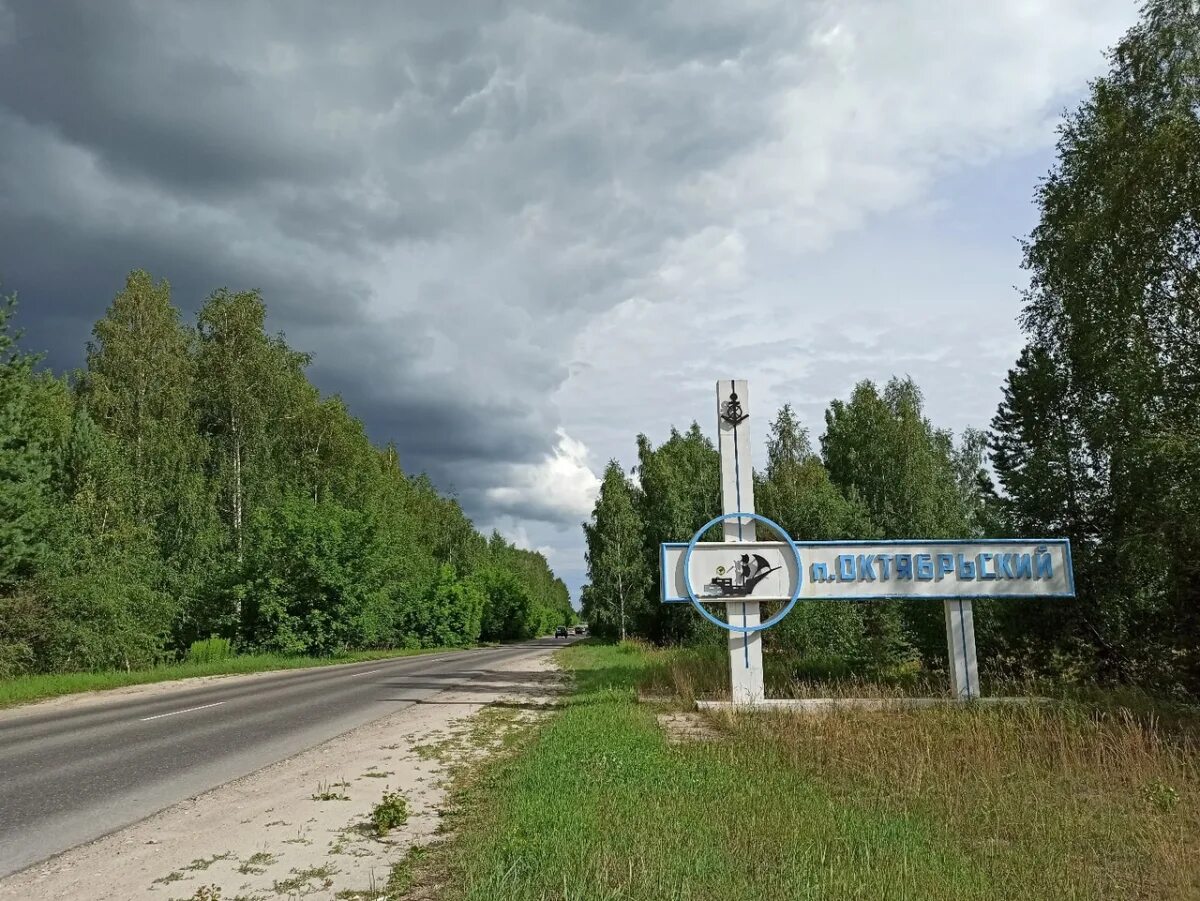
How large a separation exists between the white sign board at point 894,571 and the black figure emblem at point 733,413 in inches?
95.8

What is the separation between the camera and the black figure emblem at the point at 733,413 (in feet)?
48.1

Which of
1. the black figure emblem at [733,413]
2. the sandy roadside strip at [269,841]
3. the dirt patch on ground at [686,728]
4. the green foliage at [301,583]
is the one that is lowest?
the dirt patch on ground at [686,728]

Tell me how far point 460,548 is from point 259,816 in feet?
204

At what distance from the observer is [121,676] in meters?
20.5

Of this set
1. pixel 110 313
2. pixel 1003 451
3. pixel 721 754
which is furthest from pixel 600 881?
pixel 110 313

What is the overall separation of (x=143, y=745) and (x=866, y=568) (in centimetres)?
1222

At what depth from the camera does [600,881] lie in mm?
4320

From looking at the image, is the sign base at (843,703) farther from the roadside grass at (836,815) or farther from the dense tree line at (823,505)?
the dense tree line at (823,505)

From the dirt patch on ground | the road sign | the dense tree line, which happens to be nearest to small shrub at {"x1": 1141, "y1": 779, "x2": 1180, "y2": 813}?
the dirt patch on ground

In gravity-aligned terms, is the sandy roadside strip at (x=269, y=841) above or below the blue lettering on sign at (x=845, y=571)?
below

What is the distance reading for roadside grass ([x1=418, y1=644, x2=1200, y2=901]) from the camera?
14.8 feet

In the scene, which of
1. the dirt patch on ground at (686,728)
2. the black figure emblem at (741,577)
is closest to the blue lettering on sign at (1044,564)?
the black figure emblem at (741,577)

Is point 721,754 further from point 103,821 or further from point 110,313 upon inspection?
point 110,313

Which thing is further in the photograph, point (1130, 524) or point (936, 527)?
point (936, 527)
